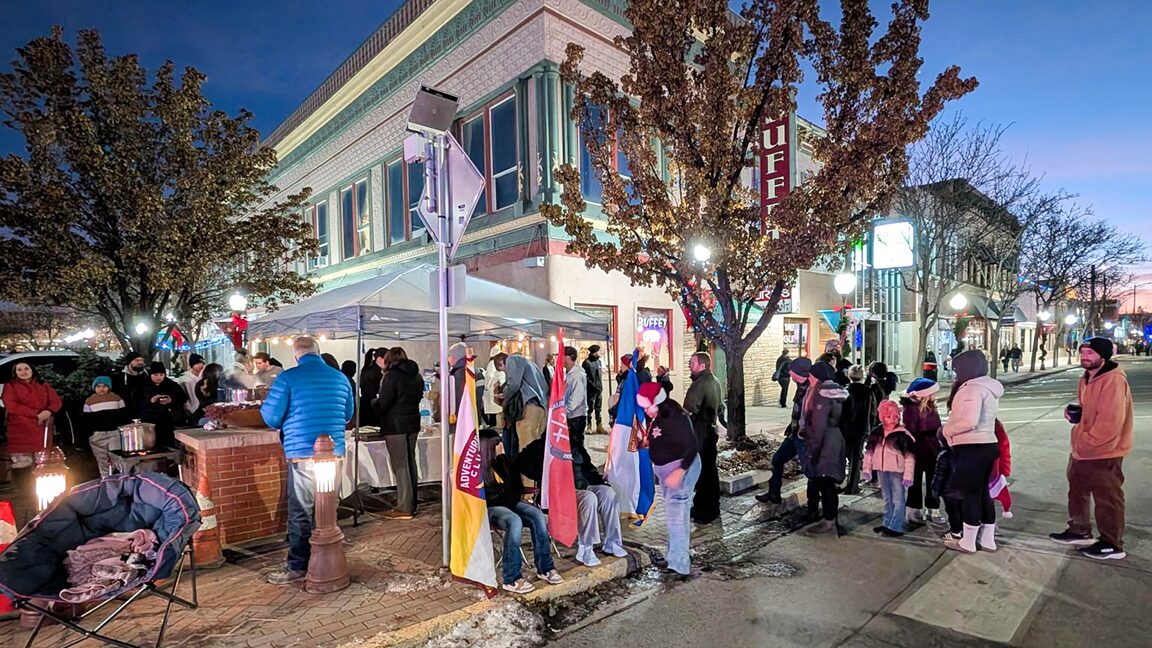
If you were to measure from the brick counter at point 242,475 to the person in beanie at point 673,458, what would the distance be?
3704mm

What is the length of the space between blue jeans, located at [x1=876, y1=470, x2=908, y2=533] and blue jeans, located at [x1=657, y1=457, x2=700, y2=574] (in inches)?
96.0

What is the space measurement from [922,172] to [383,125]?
17.4 metres

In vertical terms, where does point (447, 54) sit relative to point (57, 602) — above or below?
above

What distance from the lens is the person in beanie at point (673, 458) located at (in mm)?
5164

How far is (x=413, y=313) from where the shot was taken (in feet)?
27.0

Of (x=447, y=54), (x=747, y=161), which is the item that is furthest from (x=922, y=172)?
(x=447, y=54)

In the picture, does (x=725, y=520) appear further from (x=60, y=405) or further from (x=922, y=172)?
(x=922, y=172)

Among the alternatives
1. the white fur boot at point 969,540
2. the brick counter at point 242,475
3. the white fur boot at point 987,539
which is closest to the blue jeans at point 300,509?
the brick counter at point 242,475

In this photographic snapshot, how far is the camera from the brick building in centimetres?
1295

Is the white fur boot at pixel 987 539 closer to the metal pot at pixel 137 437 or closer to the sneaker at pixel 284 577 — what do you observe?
the sneaker at pixel 284 577

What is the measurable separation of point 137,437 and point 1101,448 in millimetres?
9028

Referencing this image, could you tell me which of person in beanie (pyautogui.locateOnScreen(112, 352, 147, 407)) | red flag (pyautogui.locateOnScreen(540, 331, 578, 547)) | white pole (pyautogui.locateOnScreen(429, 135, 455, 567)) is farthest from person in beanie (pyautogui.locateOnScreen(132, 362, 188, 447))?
red flag (pyautogui.locateOnScreen(540, 331, 578, 547))

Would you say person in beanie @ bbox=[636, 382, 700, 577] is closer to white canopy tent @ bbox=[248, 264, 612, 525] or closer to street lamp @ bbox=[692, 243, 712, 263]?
white canopy tent @ bbox=[248, 264, 612, 525]

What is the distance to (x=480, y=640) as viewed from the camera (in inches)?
161
